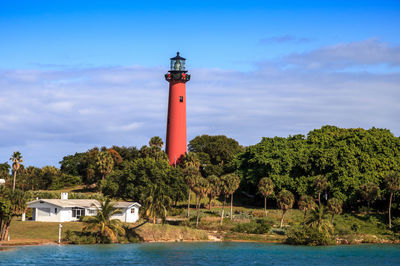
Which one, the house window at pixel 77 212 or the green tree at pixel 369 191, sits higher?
the green tree at pixel 369 191

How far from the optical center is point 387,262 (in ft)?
202

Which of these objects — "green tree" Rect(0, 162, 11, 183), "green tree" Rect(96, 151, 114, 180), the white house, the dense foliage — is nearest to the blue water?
the white house

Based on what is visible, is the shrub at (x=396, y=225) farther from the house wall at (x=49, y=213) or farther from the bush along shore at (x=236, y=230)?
the house wall at (x=49, y=213)

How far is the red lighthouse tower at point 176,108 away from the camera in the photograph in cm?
10412

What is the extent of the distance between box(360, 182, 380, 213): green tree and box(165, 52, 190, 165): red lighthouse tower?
33289 millimetres

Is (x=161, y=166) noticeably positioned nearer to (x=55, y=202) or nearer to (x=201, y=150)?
(x=55, y=202)

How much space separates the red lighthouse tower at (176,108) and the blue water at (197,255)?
35242 mm

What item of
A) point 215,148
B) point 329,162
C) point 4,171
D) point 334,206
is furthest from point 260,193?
point 4,171

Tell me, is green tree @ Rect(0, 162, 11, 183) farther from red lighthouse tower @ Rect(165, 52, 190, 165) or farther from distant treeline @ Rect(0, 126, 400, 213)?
red lighthouse tower @ Rect(165, 52, 190, 165)

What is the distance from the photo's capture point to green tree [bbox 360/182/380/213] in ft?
281

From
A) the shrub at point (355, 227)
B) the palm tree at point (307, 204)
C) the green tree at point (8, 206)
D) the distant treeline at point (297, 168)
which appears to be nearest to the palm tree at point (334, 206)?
the palm tree at point (307, 204)

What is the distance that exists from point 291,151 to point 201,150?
34248mm

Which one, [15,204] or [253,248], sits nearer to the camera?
[15,204]

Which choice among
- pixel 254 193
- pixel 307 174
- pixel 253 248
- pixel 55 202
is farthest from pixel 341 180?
pixel 55 202
